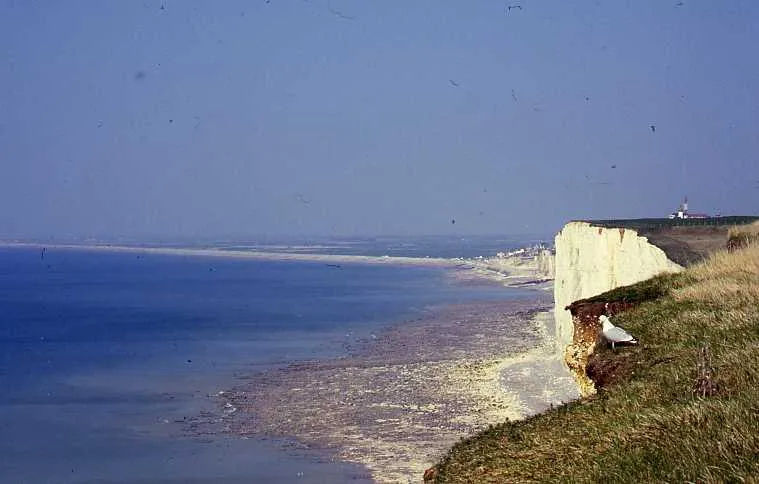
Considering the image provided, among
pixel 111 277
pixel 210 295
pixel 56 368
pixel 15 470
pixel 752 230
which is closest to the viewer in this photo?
pixel 752 230

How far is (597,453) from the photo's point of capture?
5277 mm

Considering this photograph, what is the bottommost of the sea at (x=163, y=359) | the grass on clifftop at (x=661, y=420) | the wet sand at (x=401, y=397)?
the sea at (x=163, y=359)

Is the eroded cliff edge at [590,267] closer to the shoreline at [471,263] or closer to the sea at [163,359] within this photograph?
the sea at [163,359]

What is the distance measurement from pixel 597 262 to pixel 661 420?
20.0m

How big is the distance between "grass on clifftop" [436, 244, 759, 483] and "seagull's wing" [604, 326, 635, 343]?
145 mm

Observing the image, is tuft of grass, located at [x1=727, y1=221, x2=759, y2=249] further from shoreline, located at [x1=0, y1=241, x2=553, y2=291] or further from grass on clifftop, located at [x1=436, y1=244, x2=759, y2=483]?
shoreline, located at [x1=0, y1=241, x2=553, y2=291]

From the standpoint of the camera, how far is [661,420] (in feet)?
17.0

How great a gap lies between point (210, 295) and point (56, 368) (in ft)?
135

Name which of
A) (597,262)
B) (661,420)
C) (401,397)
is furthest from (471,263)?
(661,420)

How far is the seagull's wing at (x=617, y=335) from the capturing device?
834cm

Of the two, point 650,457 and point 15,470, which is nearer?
point 650,457

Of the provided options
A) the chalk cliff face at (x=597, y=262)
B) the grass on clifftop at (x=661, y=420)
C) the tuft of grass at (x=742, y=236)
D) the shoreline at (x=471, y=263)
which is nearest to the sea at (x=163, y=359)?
the shoreline at (x=471, y=263)

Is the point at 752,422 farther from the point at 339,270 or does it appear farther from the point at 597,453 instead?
the point at 339,270

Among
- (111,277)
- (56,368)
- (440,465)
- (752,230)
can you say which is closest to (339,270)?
(111,277)
